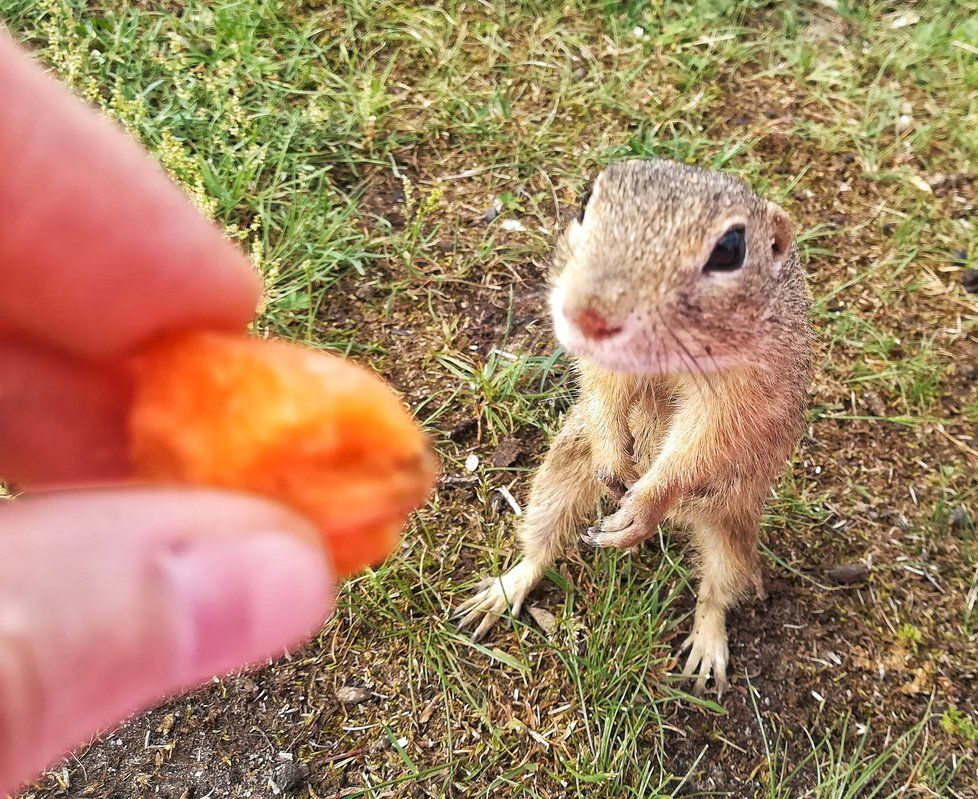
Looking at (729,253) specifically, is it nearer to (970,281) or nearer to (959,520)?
(959,520)

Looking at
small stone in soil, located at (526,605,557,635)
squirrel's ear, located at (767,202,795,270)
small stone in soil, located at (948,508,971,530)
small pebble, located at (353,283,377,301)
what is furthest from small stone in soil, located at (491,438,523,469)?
small stone in soil, located at (948,508,971,530)

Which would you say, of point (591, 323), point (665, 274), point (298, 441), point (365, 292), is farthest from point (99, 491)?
Result: point (365, 292)

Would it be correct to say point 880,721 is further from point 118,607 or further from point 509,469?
point 118,607

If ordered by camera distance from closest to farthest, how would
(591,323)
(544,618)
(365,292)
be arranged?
(591,323) < (544,618) < (365,292)

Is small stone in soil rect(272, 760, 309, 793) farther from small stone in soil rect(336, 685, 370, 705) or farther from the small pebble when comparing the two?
the small pebble

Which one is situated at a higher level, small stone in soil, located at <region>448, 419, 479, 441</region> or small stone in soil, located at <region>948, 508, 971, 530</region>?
small stone in soil, located at <region>448, 419, 479, 441</region>

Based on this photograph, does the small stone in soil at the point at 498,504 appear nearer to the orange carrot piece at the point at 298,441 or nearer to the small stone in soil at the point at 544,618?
the small stone in soil at the point at 544,618

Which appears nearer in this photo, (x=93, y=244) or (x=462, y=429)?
(x=93, y=244)
